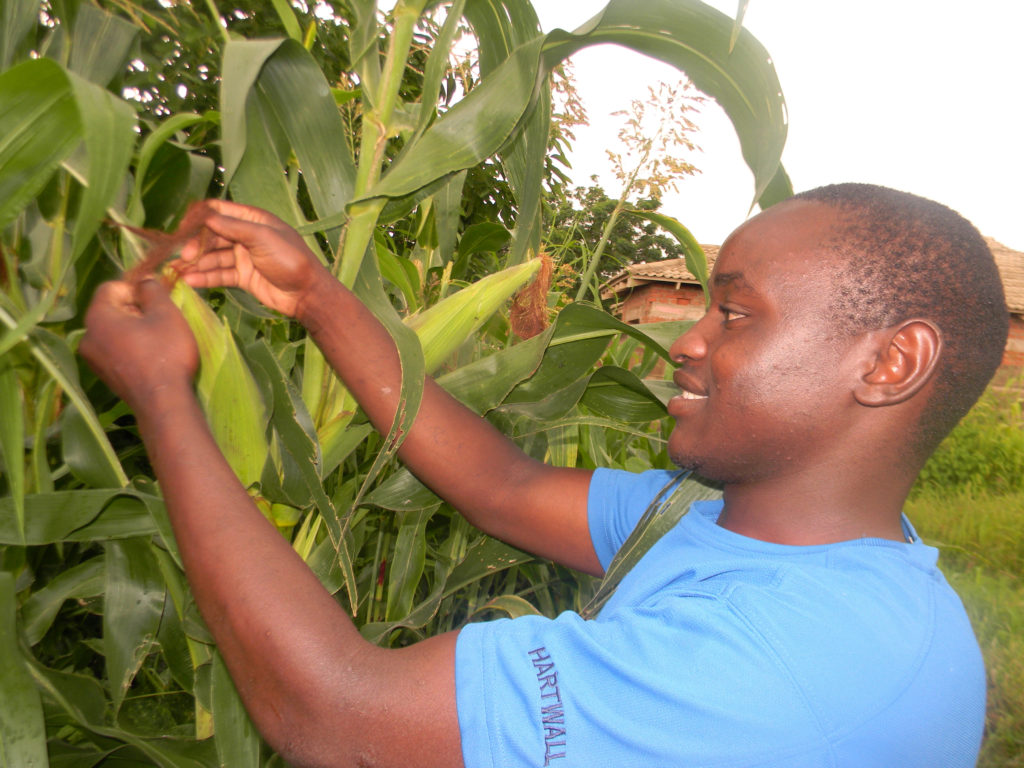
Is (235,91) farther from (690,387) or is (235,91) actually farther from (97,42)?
(690,387)

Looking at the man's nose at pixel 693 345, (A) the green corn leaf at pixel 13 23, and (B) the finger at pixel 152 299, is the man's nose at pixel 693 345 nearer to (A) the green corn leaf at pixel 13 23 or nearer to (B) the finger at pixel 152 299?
(B) the finger at pixel 152 299

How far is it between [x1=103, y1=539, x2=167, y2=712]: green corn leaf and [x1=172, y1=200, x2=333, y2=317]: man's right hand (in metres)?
0.28

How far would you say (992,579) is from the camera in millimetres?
3184

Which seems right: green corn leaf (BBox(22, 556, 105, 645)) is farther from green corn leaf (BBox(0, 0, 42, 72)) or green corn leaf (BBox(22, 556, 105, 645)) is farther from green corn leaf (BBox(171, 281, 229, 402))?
green corn leaf (BBox(0, 0, 42, 72))

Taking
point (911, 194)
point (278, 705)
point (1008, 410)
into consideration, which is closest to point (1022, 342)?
point (1008, 410)

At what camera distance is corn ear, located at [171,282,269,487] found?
0.59 metres

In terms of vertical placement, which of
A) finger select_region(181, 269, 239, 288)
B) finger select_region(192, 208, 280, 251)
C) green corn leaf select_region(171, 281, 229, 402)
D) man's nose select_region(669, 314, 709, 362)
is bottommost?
green corn leaf select_region(171, 281, 229, 402)

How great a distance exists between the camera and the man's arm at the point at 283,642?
46 cm

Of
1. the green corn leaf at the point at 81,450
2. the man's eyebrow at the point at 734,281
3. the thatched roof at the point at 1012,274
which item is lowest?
the green corn leaf at the point at 81,450

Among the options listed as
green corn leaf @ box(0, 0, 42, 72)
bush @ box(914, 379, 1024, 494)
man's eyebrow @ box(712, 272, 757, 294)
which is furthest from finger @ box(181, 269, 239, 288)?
bush @ box(914, 379, 1024, 494)

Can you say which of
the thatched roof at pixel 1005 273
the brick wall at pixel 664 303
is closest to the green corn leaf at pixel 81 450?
the thatched roof at pixel 1005 273

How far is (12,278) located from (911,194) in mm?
833

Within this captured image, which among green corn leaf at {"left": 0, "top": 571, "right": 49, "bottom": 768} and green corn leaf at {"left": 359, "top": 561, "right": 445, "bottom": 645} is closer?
green corn leaf at {"left": 0, "top": 571, "right": 49, "bottom": 768}

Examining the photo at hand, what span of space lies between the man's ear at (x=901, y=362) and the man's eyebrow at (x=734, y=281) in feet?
0.37
